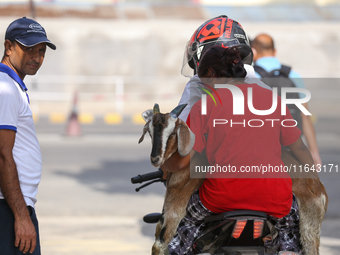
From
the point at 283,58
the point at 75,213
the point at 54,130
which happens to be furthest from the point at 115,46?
the point at 75,213

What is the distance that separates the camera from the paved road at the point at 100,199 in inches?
212

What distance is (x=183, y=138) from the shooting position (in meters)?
2.24

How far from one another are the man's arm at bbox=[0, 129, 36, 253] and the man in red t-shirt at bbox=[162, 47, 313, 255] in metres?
0.79

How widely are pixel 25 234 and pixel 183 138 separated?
1049 mm

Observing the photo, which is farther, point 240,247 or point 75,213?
point 75,213

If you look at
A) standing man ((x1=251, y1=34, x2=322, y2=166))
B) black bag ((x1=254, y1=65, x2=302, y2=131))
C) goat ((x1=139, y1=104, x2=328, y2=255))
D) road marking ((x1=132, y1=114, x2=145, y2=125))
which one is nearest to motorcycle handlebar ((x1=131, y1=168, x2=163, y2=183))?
goat ((x1=139, y1=104, x2=328, y2=255))

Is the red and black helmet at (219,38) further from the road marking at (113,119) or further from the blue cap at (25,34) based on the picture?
the road marking at (113,119)

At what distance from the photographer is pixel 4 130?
256cm

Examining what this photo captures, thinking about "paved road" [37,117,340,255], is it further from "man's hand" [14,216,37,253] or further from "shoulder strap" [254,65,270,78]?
"man's hand" [14,216,37,253]

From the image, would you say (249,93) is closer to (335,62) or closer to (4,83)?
(4,83)

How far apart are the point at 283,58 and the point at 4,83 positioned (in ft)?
109

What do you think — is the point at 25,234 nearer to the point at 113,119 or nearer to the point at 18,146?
the point at 18,146

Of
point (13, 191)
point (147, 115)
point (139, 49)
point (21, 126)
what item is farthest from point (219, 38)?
point (139, 49)

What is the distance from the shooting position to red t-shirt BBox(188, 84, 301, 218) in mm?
2463
